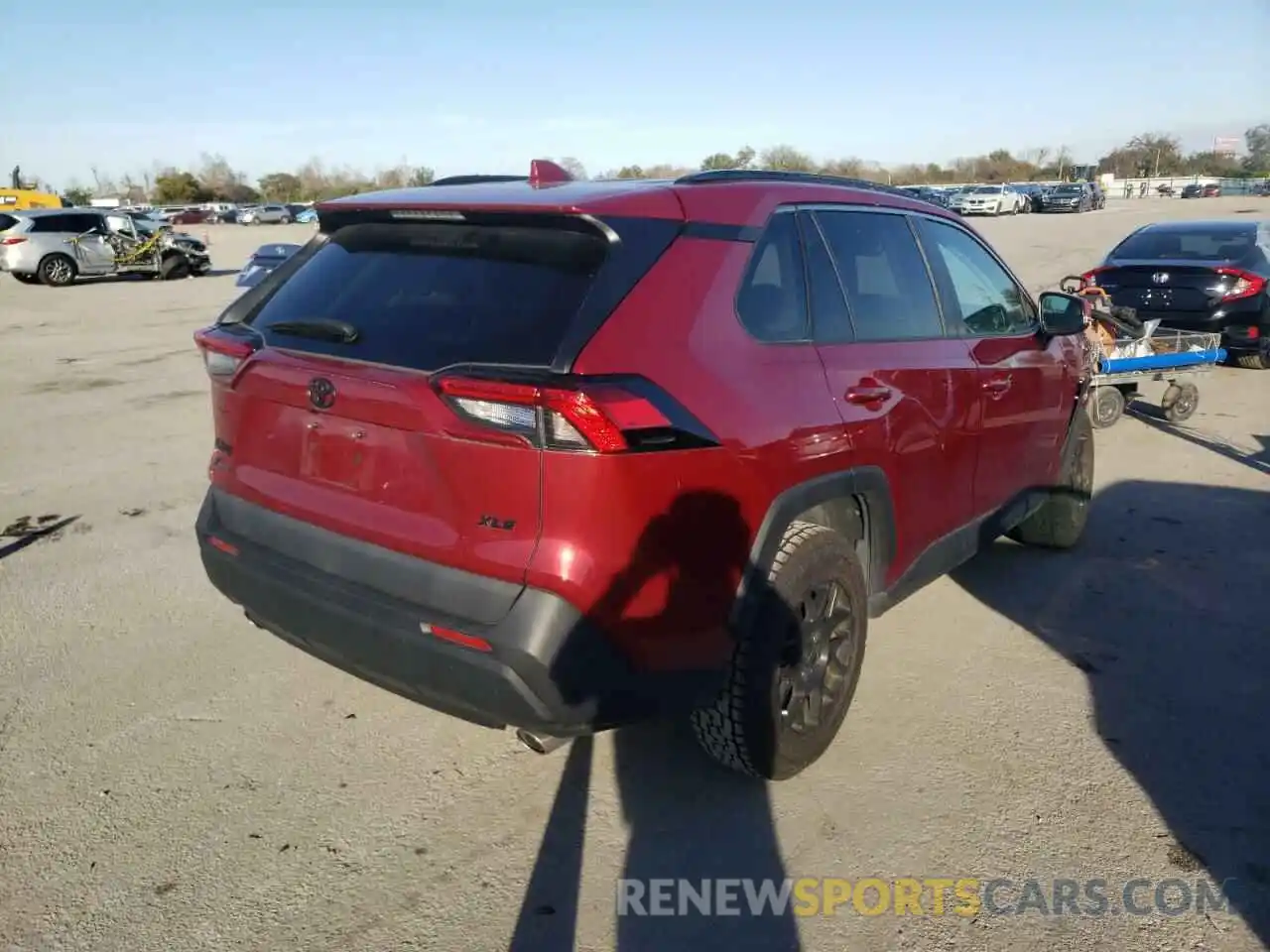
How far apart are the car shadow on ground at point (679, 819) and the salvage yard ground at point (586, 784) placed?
12mm

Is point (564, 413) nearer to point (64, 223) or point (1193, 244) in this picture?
point (1193, 244)

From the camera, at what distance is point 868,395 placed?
3.19 m

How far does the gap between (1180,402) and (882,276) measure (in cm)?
611

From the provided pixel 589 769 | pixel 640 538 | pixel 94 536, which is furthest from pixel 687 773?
pixel 94 536

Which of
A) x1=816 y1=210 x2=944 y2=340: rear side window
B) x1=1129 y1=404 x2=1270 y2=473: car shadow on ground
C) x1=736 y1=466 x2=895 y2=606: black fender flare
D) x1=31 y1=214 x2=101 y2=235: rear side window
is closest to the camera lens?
x1=736 y1=466 x2=895 y2=606: black fender flare

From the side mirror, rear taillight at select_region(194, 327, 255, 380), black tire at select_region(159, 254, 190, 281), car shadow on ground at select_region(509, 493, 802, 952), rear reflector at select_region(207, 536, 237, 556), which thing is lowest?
car shadow on ground at select_region(509, 493, 802, 952)

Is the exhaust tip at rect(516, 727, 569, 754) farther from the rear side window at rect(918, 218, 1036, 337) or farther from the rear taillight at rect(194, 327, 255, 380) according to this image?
the rear side window at rect(918, 218, 1036, 337)

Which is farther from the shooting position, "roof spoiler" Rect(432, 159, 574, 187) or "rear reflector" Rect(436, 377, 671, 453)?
"roof spoiler" Rect(432, 159, 574, 187)

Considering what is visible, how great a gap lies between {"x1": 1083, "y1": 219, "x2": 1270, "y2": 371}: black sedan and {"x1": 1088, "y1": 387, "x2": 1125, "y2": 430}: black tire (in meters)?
2.05

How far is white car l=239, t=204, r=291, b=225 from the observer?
59.1 meters

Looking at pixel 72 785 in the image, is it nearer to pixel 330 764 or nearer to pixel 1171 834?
pixel 330 764

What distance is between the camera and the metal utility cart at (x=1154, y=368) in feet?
24.7

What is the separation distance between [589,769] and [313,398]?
4.95ft

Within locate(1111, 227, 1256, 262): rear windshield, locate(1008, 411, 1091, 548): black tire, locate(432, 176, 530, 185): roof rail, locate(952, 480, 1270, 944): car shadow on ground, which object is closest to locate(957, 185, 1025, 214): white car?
locate(1111, 227, 1256, 262): rear windshield
